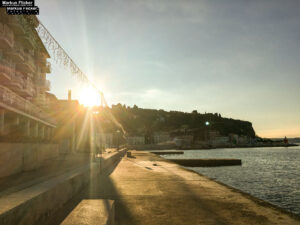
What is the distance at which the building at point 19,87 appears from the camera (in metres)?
23.1

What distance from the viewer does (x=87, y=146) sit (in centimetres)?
3512

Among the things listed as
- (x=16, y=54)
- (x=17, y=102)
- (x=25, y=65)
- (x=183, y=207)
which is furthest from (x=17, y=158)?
(x=25, y=65)

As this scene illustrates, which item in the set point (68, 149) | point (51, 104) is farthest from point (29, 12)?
point (51, 104)

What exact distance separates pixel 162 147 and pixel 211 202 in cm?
17187

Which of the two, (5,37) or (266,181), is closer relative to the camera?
(266,181)

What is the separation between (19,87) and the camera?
104 ft

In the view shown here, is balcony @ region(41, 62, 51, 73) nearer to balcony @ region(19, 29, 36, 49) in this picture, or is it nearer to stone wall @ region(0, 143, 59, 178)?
balcony @ region(19, 29, 36, 49)

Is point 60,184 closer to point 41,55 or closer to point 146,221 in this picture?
point 146,221

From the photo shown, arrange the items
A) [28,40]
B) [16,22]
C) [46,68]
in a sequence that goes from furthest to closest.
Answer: [46,68]
[28,40]
[16,22]

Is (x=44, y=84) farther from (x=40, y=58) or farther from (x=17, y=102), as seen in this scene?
(x=17, y=102)

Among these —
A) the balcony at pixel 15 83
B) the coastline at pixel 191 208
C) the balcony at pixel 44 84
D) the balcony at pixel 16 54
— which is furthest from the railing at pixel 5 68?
the coastline at pixel 191 208

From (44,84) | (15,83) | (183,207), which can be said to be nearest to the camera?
(183,207)

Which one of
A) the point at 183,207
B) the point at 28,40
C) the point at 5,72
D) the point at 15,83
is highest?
the point at 28,40

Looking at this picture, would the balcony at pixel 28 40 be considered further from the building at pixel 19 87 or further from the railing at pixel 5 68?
the railing at pixel 5 68
